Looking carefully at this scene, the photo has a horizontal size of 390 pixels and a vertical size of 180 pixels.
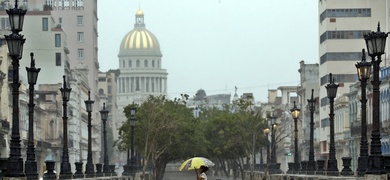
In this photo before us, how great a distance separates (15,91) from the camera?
40188 mm

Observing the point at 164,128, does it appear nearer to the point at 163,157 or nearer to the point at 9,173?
the point at 163,157

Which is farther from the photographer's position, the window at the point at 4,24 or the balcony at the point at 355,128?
the window at the point at 4,24

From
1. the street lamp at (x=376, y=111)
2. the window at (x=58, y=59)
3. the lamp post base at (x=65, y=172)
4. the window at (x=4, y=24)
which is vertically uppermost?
the window at (x=4, y=24)

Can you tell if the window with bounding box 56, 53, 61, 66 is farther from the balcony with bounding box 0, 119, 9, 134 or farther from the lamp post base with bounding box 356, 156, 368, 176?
the lamp post base with bounding box 356, 156, 368, 176

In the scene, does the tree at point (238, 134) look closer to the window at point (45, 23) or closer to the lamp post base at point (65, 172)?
the window at point (45, 23)

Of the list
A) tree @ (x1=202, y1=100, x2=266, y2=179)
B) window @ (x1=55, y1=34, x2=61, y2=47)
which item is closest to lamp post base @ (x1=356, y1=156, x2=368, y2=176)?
tree @ (x1=202, y1=100, x2=266, y2=179)

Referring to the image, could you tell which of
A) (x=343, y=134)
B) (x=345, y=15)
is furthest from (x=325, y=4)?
(x=343, y=134)

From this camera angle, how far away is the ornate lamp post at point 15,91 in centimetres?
3916

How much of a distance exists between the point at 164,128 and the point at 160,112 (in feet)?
5.21

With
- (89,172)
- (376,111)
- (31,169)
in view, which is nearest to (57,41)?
(89,172)

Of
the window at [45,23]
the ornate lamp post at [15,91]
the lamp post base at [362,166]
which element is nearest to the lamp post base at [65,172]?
the lamp post base at [362,166]

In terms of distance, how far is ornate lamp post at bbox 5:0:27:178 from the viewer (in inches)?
1542

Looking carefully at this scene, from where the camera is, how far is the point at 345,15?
14100cm

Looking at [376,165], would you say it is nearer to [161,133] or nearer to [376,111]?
[376,111]
